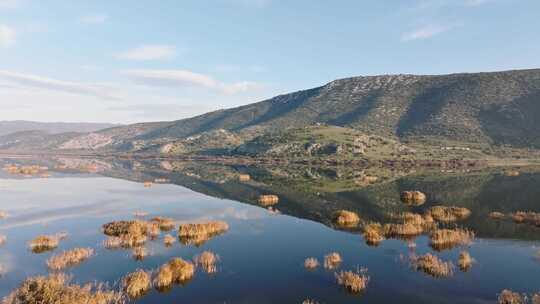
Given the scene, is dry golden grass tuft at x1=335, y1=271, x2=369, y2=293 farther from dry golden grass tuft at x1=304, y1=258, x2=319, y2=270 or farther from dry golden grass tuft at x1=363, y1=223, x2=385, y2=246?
dry golden grass tuft at x1=363, y1=223, x2=385, y2=246

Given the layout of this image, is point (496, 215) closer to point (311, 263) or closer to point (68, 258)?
point (311, 263)

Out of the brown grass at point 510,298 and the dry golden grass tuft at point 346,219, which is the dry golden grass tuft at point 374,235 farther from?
the brown grass at point 510,298

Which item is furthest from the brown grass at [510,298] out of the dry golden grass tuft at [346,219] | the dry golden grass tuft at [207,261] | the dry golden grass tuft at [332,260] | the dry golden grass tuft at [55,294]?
the dry golden grass tuft at [346,219]

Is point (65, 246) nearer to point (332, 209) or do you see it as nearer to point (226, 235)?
point (226, 235)

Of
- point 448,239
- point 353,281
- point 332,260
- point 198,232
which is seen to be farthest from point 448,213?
point 198,232

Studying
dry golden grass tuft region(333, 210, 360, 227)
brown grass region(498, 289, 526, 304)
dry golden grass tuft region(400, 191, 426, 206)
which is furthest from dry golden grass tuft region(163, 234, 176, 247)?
dry golden grass tuft region(400, 191, 426, 206)
